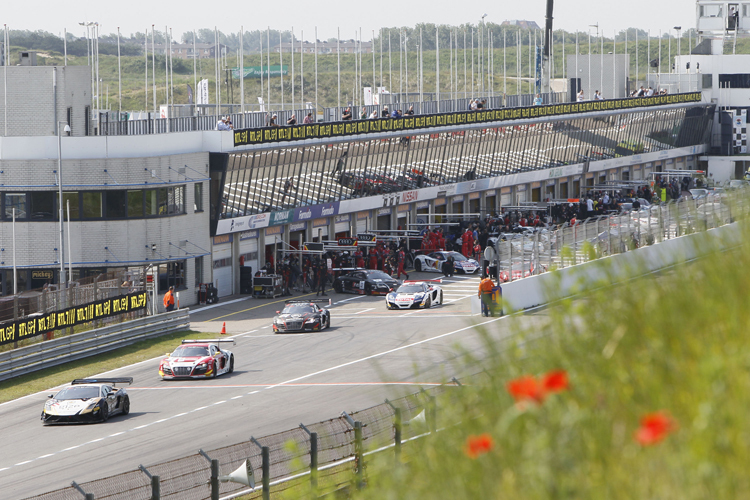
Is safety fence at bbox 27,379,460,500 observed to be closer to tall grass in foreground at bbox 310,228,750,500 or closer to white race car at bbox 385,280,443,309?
tall grass in foreground at bbox 310,228,750,500

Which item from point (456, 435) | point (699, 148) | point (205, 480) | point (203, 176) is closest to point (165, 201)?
point (203, 176)

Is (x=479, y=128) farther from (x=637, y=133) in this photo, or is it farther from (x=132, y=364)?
(x=132, y=364)

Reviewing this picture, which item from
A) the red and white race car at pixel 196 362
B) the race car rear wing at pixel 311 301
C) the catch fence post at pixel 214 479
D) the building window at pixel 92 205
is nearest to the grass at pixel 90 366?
the red and white race car at pixel 196 362

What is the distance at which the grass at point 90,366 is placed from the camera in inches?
1195

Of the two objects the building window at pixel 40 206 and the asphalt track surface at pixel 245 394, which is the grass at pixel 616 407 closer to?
the asphalt track surface at pixel 245 394

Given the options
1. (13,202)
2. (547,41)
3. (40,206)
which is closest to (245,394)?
(40,206)

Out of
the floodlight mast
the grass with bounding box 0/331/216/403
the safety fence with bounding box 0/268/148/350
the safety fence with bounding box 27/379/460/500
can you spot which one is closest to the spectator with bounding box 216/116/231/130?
the safety fence with bounding box 0/268/148/350

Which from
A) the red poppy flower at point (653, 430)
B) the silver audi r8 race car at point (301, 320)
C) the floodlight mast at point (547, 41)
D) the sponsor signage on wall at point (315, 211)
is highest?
the floodlight mast at point (547, 41)

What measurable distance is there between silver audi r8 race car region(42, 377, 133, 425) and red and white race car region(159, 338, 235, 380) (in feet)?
15.8

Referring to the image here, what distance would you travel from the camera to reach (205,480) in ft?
46.7

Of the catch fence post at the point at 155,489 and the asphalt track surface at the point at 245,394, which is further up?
the catch fence post at the point at 155,489

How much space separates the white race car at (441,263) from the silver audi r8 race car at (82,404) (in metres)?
29.1

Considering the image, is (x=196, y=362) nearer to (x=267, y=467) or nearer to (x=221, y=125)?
(x=267, y=467)

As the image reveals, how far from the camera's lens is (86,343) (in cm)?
3462
